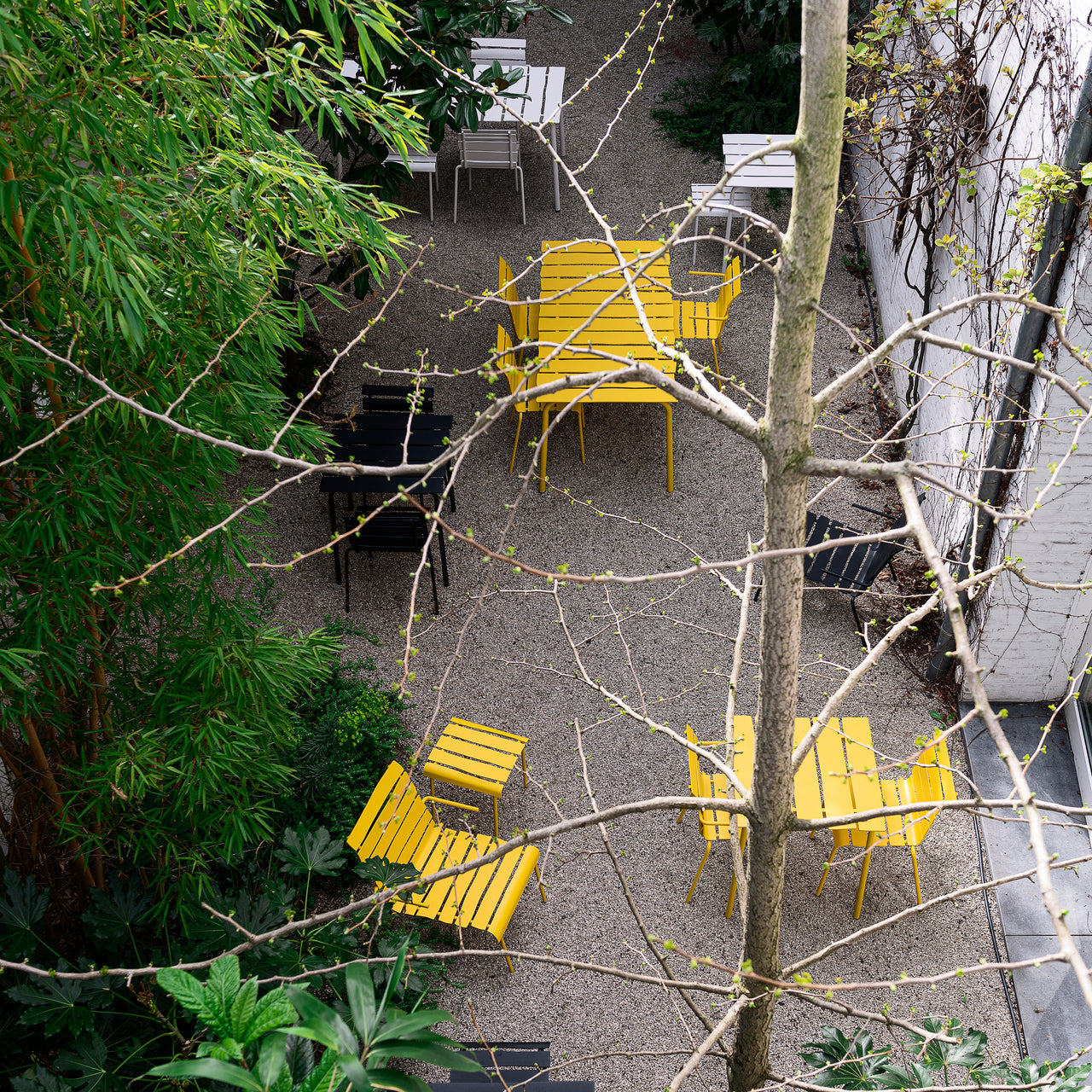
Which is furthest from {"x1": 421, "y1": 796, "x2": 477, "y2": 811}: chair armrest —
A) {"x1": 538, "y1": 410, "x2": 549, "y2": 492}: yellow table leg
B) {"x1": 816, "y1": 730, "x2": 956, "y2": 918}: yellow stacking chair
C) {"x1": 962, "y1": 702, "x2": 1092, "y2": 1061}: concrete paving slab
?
{"x1": 962, "y1": 702, "x2": 1092, "y2": 1061}: concrete paving slab

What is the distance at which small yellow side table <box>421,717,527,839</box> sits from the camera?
5316mm

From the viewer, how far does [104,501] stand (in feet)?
10.7

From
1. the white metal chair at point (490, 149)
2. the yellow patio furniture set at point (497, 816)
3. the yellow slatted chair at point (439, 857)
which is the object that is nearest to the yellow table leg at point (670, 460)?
→ the yellow patio furniture set at point (497, 816)

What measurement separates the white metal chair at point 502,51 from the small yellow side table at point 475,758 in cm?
658

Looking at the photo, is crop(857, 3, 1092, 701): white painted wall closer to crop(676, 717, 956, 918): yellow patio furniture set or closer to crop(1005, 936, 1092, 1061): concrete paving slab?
crop(676, 717, 956, 918): yellow patio furniture set

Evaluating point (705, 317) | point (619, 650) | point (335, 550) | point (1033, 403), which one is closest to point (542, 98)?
point (705, 317)

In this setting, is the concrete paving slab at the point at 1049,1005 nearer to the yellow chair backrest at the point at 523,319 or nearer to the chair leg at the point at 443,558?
the chair leg at the point at 443,558

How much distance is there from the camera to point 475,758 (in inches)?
215

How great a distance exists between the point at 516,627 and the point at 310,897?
203 centimetres

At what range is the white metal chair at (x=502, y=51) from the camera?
31.1ft

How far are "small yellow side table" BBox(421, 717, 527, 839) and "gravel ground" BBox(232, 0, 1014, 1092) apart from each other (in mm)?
294

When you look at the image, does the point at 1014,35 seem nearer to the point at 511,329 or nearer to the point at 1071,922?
the point at 511,329

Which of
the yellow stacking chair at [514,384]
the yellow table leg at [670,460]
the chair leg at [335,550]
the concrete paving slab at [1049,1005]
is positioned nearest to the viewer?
the concrete paving slab at [1049,1005]

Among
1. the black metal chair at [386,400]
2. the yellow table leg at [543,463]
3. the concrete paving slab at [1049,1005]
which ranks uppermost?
the black metal chair at [386,400]
